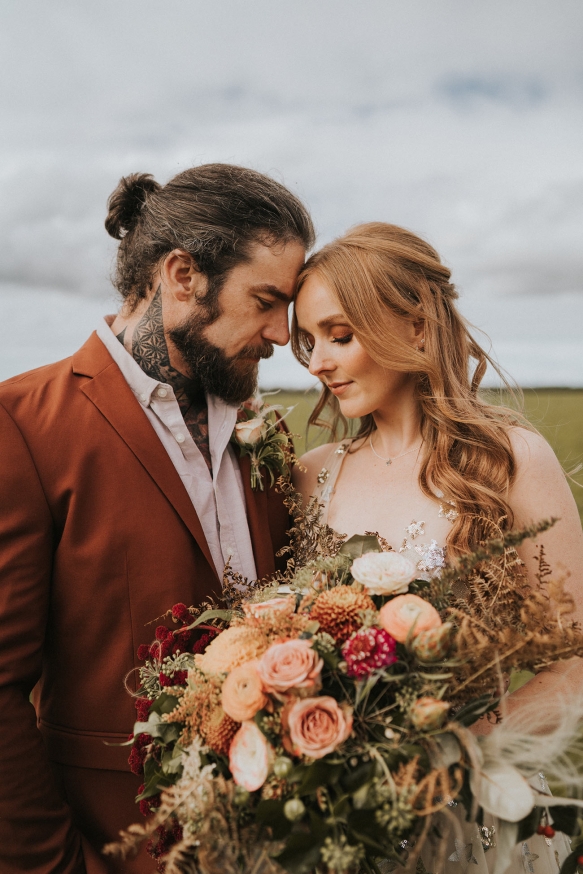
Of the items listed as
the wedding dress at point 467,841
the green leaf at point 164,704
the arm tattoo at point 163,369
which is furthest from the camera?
the arm tattoo at point 163,369

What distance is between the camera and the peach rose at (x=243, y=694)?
1.57 m

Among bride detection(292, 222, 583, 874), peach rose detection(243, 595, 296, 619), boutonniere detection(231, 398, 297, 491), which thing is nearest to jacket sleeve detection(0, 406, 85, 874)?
peach rose detection(243, 595, 296, 619)

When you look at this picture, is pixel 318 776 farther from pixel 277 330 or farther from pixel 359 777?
pixel 277 330

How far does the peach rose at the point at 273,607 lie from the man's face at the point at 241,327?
5.01 ft

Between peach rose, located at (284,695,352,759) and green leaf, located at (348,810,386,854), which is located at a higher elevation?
peach rose, located at (284,695,352,759)

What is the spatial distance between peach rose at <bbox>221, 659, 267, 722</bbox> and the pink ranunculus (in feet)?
0.12

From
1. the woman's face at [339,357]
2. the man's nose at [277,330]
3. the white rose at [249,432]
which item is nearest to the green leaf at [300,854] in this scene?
the white rose at [249,432]

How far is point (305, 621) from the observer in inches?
68.9

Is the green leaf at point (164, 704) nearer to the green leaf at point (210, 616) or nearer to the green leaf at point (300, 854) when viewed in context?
the green leaf at point (210, 616)

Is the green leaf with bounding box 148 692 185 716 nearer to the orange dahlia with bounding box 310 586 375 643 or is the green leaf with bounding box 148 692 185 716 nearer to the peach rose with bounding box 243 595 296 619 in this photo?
the peach rose with bounding box 243 595 296 619

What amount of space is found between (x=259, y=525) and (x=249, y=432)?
0.46m

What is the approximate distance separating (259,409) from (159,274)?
0.90 metres

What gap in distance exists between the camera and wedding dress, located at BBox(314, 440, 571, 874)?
2207mm

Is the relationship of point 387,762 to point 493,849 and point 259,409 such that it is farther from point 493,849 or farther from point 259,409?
point 259,409
